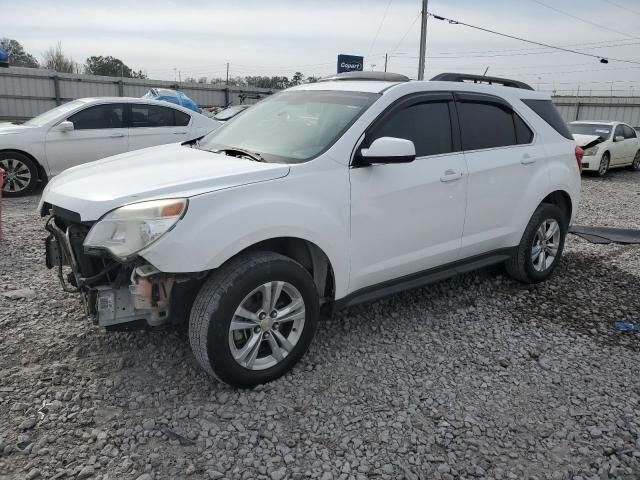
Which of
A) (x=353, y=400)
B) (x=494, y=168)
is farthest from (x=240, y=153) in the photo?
(x=494, y=168)

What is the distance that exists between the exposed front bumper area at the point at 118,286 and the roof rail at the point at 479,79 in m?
2.81

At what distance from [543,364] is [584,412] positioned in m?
0.56

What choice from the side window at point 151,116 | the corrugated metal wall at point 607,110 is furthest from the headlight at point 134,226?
the corrugated metal wall at point 607,110

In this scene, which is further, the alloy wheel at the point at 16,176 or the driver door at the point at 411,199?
the alloy wheel at the point at 16,176

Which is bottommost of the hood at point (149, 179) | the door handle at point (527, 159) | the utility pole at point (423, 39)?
the hood at point (149, 179)

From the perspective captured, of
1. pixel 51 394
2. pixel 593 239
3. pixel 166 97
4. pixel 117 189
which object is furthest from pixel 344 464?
pixel 166 97

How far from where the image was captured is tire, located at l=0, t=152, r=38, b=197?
8078 mm

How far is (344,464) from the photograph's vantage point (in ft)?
8.39

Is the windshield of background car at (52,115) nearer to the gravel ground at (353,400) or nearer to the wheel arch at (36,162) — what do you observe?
the wheel arch at (36,162)

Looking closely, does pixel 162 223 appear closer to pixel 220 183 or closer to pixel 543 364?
pixel 220 183

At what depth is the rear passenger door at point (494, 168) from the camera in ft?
13.6

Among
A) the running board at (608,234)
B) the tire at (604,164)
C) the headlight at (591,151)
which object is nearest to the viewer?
the running board at (608,234)

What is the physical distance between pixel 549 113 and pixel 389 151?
254 centimetres

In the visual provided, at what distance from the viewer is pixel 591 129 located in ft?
47.5
